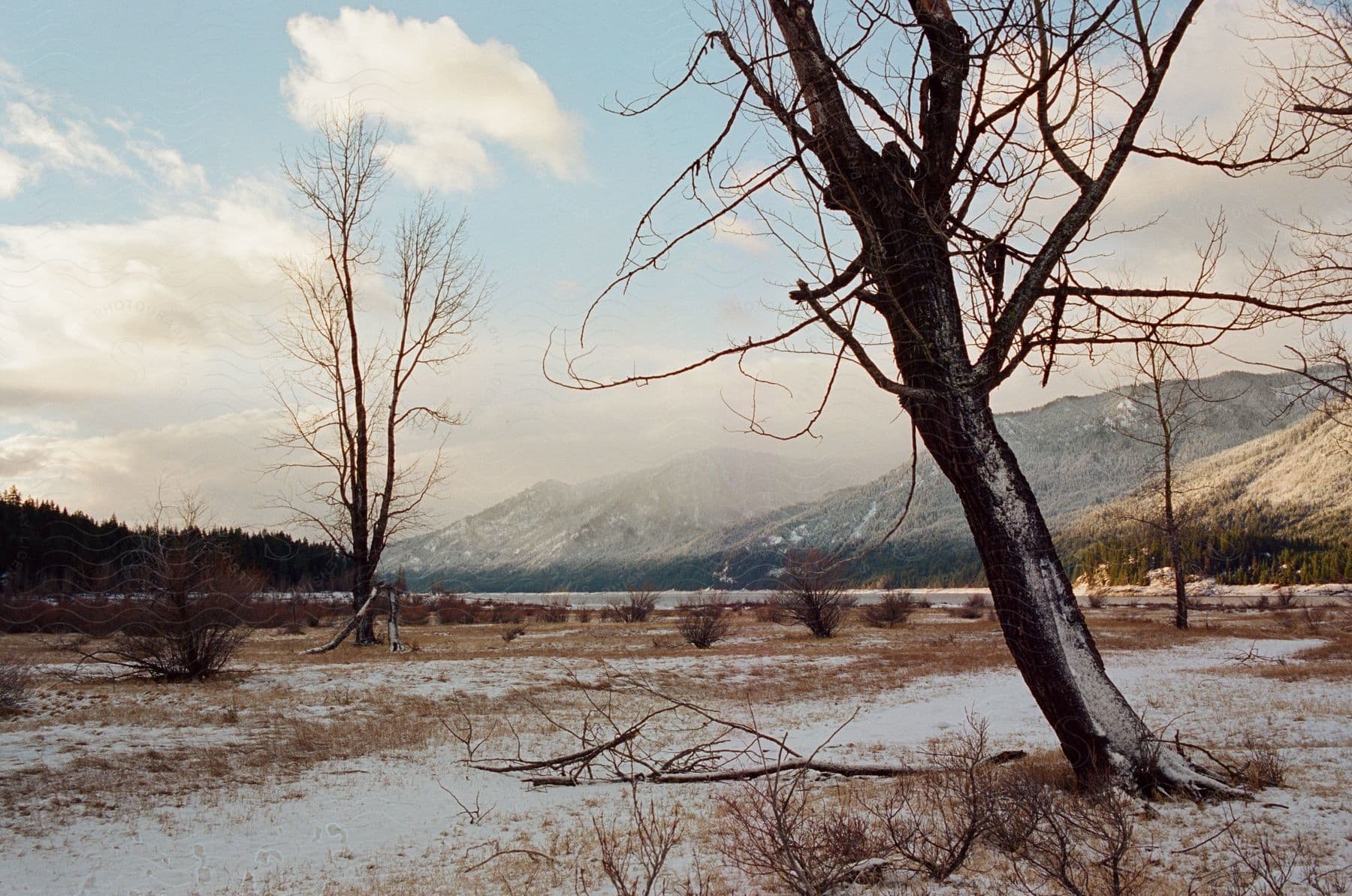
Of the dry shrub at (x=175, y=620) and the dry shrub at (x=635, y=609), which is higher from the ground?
the dry shrub at (x=175, y=620)

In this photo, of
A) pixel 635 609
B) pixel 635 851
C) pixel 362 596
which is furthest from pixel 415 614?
pixel 635 851

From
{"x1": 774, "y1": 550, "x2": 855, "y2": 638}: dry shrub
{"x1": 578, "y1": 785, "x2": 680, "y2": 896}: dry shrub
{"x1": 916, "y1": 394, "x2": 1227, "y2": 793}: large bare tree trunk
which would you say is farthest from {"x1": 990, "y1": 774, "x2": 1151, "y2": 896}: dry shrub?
{"x1": 774, "y1": 550, "x2": 855, "y2": 638}: dry shrub

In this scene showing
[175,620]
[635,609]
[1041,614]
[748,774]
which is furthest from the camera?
[635,609]

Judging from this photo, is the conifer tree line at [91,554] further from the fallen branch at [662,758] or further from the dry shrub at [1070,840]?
the dry shrub at [1070,840]

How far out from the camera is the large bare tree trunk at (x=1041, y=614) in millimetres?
4785

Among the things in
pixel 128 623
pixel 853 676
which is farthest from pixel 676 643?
pixel 128 623

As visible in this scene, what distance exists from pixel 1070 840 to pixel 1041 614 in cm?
129

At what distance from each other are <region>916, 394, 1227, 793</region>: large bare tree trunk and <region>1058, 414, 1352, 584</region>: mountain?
5961 cm

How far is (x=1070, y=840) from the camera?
406cm

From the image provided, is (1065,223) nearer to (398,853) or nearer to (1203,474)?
(398,853)

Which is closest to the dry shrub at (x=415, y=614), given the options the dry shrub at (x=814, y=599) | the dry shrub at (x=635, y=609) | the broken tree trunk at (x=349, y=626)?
the dry shrub at (x=635, y=609)

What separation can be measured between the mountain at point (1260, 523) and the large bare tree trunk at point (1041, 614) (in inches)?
2347

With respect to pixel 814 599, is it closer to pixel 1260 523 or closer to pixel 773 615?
pixel 773 615

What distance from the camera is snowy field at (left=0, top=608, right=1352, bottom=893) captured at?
4.78m
